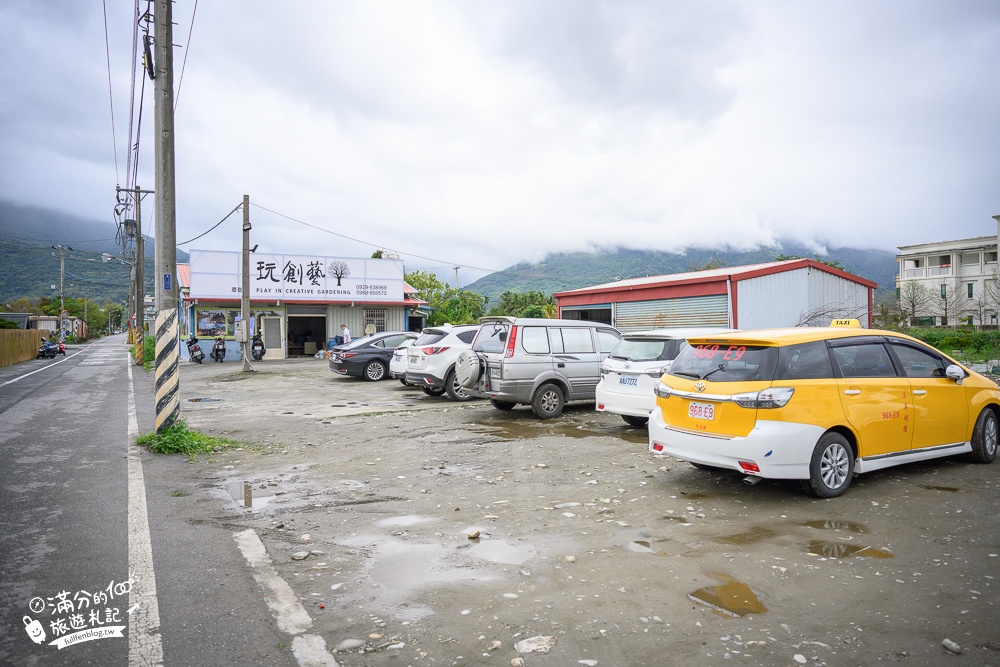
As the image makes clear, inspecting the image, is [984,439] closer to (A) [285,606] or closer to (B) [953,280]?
(A) [285,606]

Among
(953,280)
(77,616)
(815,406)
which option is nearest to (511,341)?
(815,406)

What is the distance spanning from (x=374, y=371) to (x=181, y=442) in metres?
11.1

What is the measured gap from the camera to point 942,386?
21.9 feet

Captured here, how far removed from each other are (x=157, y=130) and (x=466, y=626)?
31.8ft

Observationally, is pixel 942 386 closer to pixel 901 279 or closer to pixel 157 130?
pixel 157 130

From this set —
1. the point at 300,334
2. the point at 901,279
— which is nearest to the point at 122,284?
the point at 300,334

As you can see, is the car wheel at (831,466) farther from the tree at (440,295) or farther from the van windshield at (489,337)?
the tree at (440,295)

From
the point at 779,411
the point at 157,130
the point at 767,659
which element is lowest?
the point at 767,659

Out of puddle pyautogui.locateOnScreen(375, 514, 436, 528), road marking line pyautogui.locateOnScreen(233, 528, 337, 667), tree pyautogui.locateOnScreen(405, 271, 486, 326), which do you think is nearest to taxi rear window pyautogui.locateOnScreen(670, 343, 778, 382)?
puddle pyautogui.locateOnScreen(375, 514, 436, 528)

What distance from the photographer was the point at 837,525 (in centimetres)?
515

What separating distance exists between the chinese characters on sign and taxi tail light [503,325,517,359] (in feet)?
25.0

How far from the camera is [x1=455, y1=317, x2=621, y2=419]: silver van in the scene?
1118 cm

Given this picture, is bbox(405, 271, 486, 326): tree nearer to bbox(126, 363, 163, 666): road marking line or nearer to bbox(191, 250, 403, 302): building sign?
bbox(191, 250, 403, 302): building sign

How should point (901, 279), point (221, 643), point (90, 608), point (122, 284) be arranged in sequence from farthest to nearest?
Result: point (122, 284) → point (901, 279) → point (90, 608) → point (221, 643)
